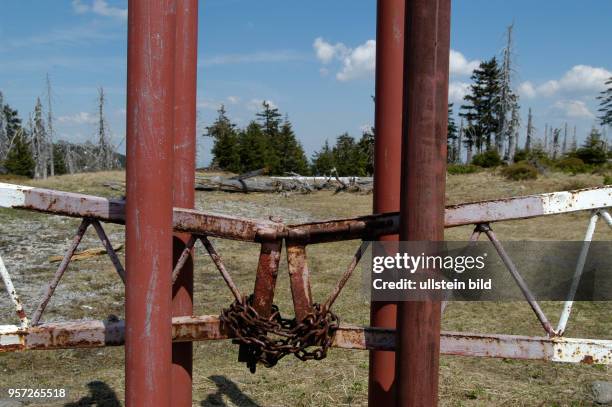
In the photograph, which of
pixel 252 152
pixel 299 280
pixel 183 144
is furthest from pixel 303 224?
pixel 252 152

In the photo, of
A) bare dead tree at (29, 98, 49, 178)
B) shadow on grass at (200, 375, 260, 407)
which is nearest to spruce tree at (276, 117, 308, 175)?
bare dead tree at (29, 98, 49, 178)

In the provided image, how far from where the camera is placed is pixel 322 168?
144 ft

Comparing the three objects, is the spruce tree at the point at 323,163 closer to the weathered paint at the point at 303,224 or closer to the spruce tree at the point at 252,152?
the spruce tree at the point at 252,152

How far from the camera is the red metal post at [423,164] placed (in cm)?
→ 224

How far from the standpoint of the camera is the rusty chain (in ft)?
8.70

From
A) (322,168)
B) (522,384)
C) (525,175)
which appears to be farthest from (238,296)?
(322,168)

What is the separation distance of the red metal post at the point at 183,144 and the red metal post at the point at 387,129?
98 centimetres

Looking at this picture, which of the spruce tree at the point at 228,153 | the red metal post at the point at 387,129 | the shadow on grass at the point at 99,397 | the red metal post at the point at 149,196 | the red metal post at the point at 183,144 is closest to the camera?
the red metal post at the point at 149,196

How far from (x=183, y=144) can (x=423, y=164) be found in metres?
1.23

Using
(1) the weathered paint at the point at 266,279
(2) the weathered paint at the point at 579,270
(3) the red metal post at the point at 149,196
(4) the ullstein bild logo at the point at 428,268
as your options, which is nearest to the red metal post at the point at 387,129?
(4) the ullstein bild logo at the point at 428,268

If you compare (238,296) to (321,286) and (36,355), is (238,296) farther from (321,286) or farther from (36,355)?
(321,286)

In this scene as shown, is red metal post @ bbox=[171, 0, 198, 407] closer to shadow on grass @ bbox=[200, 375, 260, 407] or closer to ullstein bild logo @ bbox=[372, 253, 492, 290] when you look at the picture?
ullstein bild logo @ bbox=[372, 253, 492, 290]

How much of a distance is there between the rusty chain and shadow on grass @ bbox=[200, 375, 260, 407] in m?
2.36

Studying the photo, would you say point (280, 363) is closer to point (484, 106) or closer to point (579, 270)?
point (579, 270)
